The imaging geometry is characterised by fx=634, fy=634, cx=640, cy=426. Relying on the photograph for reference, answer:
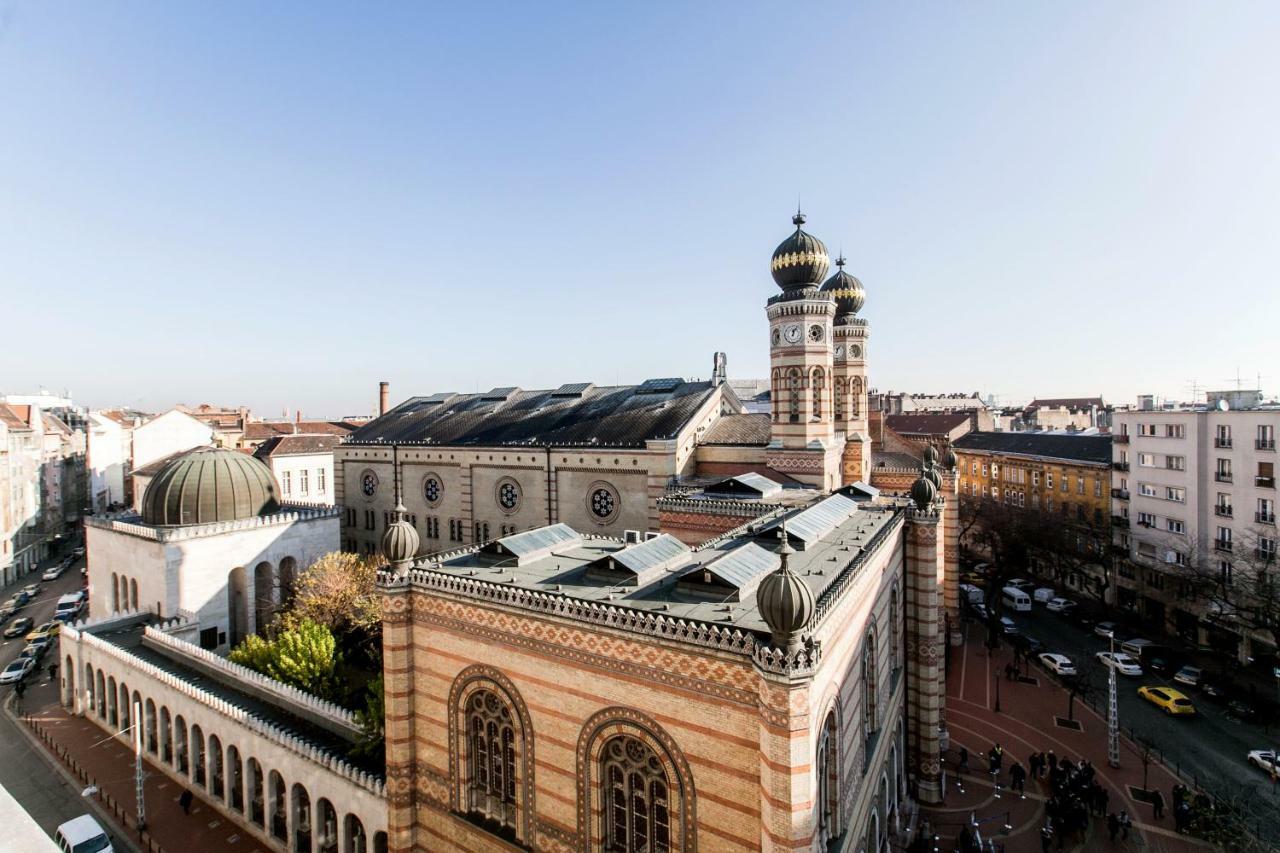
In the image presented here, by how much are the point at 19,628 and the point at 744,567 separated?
172 feet

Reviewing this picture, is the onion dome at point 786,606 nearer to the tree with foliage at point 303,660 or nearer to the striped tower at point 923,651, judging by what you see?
the striped tower at point 923,651

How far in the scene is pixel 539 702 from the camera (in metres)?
14.9

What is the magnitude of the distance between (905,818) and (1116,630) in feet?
96.6

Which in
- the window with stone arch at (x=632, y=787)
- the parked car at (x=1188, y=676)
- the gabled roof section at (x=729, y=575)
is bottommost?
the parked car at (x=1188, y=676)

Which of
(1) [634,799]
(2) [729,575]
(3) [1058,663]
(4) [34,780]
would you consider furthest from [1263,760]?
(4) [34,780]

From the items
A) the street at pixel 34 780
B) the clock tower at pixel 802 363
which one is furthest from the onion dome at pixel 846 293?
the street at pixel 34 780

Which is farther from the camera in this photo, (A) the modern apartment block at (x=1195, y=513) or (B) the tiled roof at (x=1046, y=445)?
(B) the tiled roof at (x=1046, y=445)

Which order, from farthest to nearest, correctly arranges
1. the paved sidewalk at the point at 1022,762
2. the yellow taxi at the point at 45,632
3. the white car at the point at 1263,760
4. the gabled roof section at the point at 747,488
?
the yellow taxi at the point at 45,632 → the gabled roof section at the point at 747,488 → the white car at the point at 1263,760 → the paved sidewalk at the point at 1022,762

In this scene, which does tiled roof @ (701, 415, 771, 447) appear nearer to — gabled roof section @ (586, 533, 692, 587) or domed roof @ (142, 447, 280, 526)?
gabled roof section @ (586, 533, 692, 587)

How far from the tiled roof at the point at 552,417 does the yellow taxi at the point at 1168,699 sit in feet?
89.5

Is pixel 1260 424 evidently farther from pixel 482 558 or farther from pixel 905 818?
pixel 482 558

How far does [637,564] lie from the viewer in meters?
16.1

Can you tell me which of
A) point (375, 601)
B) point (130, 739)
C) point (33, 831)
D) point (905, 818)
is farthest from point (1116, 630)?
point (130, 739)

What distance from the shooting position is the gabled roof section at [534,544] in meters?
18.4
